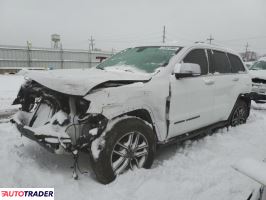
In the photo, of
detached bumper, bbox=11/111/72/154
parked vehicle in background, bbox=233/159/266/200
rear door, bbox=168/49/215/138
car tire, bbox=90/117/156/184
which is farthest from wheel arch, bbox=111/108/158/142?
parked vehicle in background, bbox=233/159/266/200

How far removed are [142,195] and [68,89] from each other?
143 cm

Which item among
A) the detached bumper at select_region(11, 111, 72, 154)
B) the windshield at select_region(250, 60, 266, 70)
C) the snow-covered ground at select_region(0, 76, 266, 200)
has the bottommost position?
the snow-covered ground at select_region(0, 76, 266, 200)

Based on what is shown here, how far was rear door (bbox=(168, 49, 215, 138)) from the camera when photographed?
3996 millimetres

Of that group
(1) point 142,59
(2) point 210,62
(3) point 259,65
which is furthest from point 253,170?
(3) point 259,65

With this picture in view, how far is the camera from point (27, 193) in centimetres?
307

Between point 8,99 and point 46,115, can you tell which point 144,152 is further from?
point 8,99

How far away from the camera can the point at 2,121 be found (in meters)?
6.03

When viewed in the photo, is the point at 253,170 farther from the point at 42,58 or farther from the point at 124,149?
the point at 42,58

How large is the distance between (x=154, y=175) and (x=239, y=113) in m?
3.11

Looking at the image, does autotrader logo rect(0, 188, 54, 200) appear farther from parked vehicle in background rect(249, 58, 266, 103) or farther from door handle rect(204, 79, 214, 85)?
parked vehicle in background rect(249, 58, 266, 103)

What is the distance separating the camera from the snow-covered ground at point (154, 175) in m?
3.19

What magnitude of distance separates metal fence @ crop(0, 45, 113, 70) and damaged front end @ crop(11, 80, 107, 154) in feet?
64.9

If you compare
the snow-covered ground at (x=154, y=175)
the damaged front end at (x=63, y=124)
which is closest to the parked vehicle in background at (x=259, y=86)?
the snow-covered ground at (x=154, y=175)

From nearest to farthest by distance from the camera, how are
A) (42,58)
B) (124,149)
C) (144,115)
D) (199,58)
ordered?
(124,149), (144,115), (199,58), (42,58)
